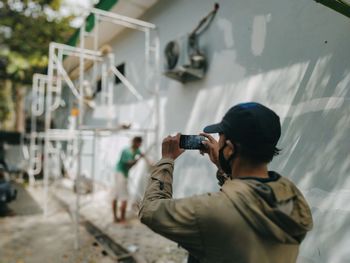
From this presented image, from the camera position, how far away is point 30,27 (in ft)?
29.8

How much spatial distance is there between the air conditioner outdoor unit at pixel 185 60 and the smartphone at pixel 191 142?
3.06 meters

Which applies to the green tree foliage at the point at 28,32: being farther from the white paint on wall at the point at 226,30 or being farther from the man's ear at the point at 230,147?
the man's ear at the point at 230,147

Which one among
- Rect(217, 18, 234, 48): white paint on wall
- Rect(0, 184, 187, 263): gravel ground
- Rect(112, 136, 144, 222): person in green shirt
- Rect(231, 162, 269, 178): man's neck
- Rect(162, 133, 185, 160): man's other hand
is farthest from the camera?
Rect(112, 136, 144, 222): person in green shirt

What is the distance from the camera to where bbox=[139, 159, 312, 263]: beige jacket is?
1.08 meters

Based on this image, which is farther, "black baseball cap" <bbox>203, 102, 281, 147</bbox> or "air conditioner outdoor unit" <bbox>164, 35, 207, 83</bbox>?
"air conditioner outdoor unit" <bbox>164, 35, 207, 83</bbox>

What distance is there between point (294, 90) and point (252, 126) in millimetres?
2095

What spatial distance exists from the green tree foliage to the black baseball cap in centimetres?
825

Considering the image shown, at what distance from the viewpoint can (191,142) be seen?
5.01ft

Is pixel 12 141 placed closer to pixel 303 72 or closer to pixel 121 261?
pixel 121 261

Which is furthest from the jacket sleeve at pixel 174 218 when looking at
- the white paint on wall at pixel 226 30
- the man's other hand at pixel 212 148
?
the white paint on wall at pixel 226 30

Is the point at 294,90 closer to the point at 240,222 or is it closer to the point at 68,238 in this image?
the point at 240,222

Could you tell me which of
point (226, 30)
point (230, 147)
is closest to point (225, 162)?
point (230, 147)

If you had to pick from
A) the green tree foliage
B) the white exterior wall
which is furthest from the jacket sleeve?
the green tree foliage

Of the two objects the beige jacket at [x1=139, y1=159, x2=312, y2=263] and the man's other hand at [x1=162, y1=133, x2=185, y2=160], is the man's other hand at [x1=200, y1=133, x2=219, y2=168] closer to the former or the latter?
the man's other hand at [x1=162, y1=133, x2=185, y2=160]
